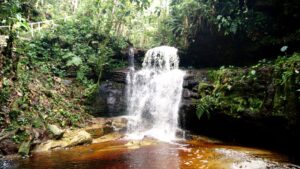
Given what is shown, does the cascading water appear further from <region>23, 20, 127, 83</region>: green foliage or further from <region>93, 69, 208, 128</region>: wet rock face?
<region>23, 20, 127, 83</region>: green foliage

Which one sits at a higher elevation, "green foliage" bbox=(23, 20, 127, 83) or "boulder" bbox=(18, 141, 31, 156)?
"green foliage" bbox=(23, 20, 127, 83)

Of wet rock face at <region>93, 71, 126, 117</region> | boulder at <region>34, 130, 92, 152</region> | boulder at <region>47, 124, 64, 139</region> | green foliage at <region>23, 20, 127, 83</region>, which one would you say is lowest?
boulder at <region>34, 130, 92, 152</region>

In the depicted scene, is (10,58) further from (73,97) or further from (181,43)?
(181,43)

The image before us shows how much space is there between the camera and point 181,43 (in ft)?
55.5

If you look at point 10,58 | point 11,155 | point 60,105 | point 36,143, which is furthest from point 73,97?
point 11,155

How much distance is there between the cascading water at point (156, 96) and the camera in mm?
13344

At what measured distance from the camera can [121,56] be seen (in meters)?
17.1

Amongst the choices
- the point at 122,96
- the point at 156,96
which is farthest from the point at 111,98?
the point at 156,96

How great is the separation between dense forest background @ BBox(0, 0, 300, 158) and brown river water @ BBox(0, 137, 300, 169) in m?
1.37

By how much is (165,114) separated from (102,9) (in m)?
9.95

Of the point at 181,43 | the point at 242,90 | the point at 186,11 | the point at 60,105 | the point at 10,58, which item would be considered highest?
the point at 186,11

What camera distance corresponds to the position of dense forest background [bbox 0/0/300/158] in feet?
33.1

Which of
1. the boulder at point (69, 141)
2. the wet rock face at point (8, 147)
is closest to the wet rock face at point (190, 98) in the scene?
the boulder at point (69, 141)

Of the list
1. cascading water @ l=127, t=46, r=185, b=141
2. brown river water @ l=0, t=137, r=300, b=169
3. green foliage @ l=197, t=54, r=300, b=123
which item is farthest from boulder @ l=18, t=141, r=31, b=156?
green foliage @ l=197, t=54, r=300, b=123
